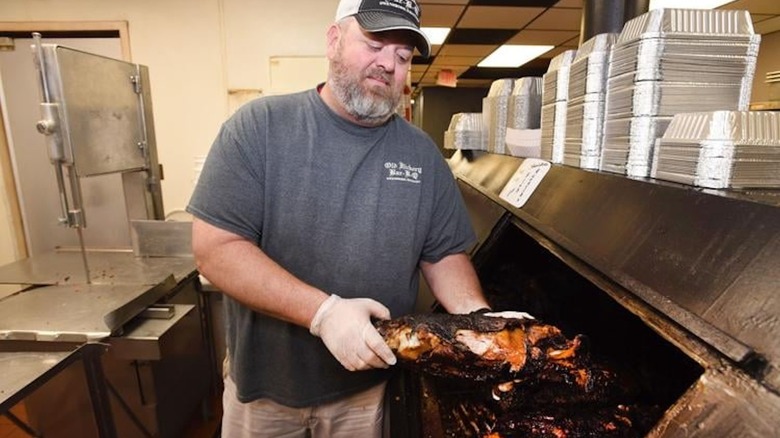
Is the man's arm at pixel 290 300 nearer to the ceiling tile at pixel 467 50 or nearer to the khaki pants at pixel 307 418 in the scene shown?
the khaki pants at pixel 307 418

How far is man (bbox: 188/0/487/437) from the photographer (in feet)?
3.95

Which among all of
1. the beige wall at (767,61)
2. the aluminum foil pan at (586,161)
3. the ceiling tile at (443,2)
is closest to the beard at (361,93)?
the aluminum foil pan at (586,161)

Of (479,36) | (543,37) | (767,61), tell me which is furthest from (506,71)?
(767,61)

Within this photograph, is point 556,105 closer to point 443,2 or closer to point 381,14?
point 381,14

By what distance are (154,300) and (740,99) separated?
7.82 ft

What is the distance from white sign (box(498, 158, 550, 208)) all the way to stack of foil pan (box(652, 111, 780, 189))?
2.04ft

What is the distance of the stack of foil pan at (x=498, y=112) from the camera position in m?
2.09

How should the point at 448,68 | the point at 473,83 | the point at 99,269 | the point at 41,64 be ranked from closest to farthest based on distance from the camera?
the point at 41,64 → the point at 99,269 → the point at 448,68 → the point at 473,83

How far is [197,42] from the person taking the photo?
317 centimetres

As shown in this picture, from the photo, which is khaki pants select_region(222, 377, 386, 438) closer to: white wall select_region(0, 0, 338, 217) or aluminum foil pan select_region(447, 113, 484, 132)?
aluminum foil pan select_region(447, 113, 484, 132)

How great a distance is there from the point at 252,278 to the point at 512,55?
7.17 meters

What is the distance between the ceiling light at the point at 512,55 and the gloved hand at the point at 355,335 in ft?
20.8

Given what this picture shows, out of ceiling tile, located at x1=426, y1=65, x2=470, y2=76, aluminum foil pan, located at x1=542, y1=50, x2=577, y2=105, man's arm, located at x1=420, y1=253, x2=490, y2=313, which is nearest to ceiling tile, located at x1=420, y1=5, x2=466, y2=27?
ceiling tile, located at x1=426, y1=65, x2=470, y2=76

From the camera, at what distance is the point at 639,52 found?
1.06 meters
